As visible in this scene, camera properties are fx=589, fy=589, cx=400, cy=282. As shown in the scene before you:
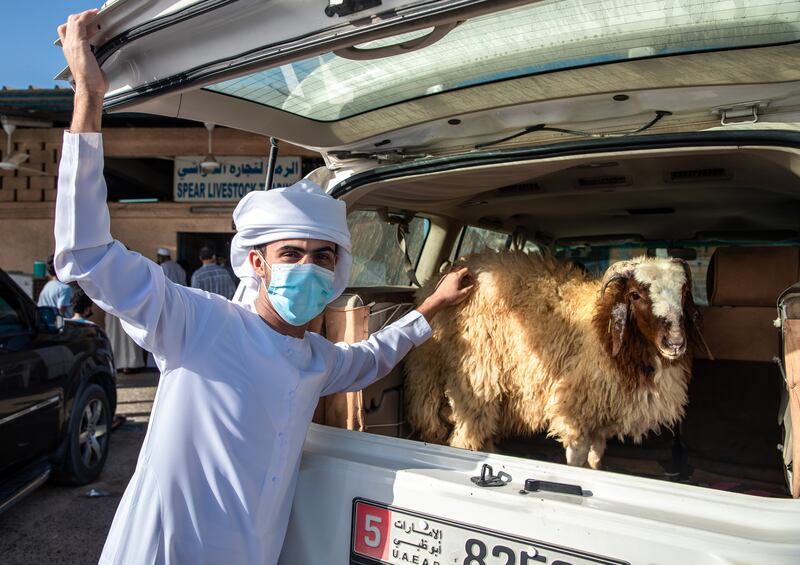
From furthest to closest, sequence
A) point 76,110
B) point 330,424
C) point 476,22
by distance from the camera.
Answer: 1. point 330,424
2. point 476,22
3. point 76,110

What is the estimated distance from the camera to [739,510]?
1.56 meters

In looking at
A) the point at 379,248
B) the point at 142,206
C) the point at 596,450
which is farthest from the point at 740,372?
the point at 142,206

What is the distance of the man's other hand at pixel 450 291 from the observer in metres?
2.89

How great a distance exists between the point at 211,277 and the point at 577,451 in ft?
23.9

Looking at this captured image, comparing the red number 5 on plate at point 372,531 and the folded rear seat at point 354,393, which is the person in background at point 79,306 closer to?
the folded rear seat at point 354,393

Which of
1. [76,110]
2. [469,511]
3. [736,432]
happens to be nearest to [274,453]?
[469,511]

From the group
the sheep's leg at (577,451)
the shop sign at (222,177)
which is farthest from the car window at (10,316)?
the shop sign at (222,177)

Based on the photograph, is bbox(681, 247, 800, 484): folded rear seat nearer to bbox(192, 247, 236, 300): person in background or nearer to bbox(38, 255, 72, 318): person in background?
bbox(192, 247, 236, 300): person in background

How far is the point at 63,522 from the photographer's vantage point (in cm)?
480

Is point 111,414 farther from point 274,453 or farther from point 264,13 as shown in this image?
point 264,13

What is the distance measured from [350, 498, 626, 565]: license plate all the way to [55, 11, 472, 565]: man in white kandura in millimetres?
309

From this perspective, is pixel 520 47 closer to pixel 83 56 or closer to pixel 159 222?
pixel 83 56

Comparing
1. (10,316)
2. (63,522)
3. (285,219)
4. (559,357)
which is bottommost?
(63,522)

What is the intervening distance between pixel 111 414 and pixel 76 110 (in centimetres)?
514
